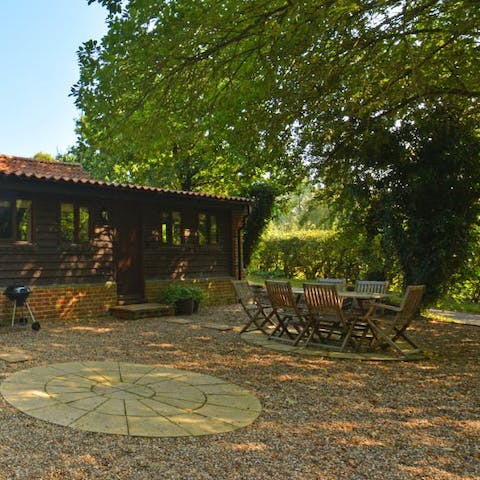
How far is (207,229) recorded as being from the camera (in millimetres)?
14406

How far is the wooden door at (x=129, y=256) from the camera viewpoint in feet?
39.1

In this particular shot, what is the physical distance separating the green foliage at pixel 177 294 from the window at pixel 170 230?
1.53 m

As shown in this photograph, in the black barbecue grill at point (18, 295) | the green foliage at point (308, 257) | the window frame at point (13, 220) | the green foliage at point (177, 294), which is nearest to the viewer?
the black barbecue grill at point (18, 295)

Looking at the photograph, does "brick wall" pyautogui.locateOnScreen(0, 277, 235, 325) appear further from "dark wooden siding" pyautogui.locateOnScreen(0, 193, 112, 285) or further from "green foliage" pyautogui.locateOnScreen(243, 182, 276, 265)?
"green foliage" pyautogui.locateOnScreen(243, 182, 276, 265)

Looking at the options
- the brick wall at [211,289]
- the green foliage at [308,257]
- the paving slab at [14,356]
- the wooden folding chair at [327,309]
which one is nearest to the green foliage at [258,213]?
the green foliage at [308,257]

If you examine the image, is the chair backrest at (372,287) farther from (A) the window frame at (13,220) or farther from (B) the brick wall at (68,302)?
(A) the window frame at (13,220)

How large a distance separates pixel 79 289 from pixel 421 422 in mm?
8535

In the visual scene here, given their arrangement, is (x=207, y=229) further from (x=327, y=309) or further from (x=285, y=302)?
(x=327, y=309)

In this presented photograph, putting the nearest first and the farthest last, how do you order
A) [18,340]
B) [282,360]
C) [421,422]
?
[421,422], [282,360], [18,340]

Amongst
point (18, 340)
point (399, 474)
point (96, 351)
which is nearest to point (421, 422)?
point (399, 474)

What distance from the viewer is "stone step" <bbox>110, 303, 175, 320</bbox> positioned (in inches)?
425

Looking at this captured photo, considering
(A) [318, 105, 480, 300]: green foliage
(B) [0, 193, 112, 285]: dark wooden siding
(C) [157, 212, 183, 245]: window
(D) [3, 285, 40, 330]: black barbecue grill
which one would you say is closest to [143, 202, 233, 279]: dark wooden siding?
(C) [157, 212, 183, 245]: window

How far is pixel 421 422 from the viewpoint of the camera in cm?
419

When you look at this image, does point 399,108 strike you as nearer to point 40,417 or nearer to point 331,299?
point 331,299
